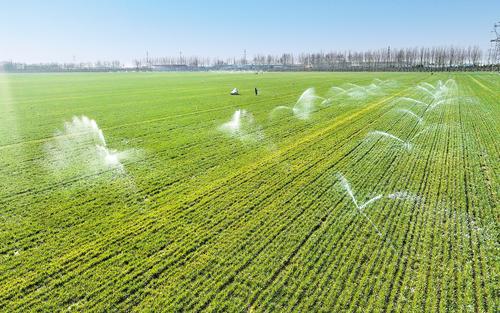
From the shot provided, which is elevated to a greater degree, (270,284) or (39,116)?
(39,116)

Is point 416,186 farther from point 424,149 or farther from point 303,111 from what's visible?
point 303,111

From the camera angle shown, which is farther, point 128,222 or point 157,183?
point 157,183

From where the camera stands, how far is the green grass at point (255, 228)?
23.7 feet

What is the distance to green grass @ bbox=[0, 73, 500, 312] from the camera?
7215 mm

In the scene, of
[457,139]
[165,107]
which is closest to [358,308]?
[457,139]

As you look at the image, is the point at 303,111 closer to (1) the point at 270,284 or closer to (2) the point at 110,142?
(2) the point at 110,142

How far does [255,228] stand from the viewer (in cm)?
991

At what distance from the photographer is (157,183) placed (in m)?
13.6

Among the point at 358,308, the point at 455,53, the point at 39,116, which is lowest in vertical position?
→ the point at 358,308

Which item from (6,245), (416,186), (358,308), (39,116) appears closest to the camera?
(358,308)

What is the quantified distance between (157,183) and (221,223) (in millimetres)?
4480

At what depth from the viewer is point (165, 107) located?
1380 inches

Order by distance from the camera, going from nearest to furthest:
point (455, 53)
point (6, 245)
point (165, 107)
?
point (6, 245) → point (165, 107) → point (455, 53)

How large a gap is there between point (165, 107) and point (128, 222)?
1029 inches
